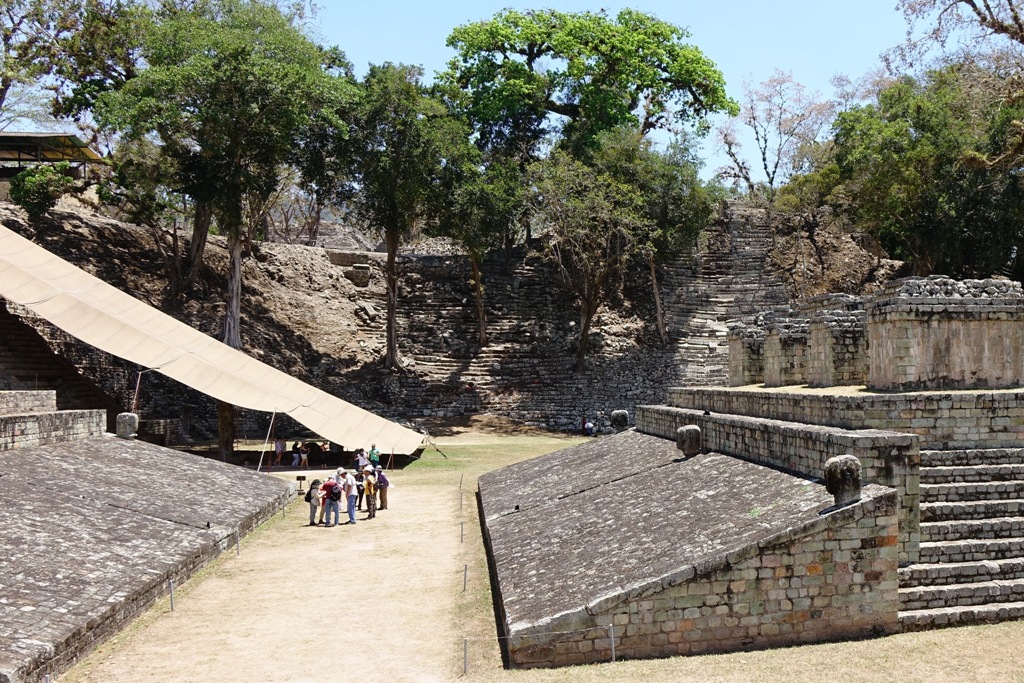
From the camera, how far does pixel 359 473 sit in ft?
68.1

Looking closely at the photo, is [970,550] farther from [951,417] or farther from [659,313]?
[659,313]

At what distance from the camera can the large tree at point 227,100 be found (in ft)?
102

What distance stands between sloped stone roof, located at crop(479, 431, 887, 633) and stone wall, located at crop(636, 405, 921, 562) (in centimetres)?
26

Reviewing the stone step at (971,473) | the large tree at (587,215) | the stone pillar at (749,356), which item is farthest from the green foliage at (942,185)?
the stone step at (971,473)

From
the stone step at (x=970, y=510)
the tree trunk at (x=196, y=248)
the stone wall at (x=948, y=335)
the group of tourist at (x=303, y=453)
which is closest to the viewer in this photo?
the stone step at (x=970, y=510)

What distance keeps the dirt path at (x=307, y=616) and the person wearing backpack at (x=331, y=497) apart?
1.69 ft

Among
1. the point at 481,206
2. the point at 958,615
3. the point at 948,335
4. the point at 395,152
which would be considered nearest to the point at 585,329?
the point at 481,206

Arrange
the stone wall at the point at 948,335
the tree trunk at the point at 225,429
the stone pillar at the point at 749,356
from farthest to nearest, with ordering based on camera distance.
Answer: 1. the tree trunk at the point at 225,429
2. the stone pillar at the point at 749,356
3. the stone wall at the point at 948,335

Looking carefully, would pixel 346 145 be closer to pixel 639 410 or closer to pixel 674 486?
pixel 639 410

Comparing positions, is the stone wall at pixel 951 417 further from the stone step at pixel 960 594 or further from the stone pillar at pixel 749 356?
the stone pillar at pixel 749 356

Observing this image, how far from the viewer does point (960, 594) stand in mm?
10000

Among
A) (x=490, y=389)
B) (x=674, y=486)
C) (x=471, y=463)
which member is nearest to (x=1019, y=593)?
(x=674, y=486)

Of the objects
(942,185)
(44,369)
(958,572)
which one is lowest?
(958,572)

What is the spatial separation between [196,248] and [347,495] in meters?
21.9
